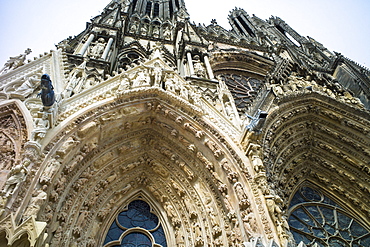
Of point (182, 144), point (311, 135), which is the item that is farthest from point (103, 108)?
point (311, 135)

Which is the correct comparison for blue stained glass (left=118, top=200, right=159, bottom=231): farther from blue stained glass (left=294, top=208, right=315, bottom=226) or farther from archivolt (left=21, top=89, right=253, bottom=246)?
blue stained glass (left=294, top=208, right=315, bottom=226)

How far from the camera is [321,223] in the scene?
25.2ft

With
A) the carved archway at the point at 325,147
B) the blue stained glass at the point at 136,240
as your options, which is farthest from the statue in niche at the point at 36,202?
the carved archway at the point at 325,147

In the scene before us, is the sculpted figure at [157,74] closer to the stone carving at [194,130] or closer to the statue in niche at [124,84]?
the statue in niche at [124,84]

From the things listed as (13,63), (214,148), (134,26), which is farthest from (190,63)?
(134,26)

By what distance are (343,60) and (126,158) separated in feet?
37.7

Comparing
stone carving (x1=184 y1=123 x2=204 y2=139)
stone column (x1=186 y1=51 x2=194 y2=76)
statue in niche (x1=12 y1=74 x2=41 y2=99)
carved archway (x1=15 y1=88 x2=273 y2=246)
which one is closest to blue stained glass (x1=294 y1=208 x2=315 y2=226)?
carved archway (x1=15 y1=88 x2=273 y2=246)

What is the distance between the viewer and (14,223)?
3.84 m

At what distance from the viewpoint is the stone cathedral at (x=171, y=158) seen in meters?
4.84

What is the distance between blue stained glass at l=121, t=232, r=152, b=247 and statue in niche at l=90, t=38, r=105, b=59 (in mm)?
5555

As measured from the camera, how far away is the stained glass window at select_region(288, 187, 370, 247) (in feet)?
23.8

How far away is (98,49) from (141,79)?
3631 millimetres

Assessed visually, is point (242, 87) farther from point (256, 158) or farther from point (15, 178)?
point (15, 178)

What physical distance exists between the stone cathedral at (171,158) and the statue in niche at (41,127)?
24 millimetres
